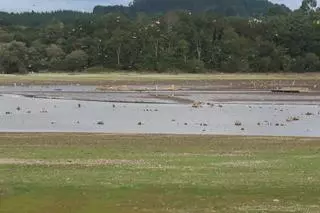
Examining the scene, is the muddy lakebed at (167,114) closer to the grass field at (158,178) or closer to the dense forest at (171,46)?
the grass field at (158,178)

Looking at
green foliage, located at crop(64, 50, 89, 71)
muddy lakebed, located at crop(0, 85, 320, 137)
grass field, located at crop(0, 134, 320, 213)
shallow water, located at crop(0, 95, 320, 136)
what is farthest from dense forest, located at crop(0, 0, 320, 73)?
grass field, located at crop(0, 134, 320, 213)

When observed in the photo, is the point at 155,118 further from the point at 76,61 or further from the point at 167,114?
the point at 76,61

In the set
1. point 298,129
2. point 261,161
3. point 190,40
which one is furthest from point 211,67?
point 261,161

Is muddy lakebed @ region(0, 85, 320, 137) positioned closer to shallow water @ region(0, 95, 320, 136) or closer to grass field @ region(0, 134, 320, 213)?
shallow water @ region(0, 95, 320, 136)

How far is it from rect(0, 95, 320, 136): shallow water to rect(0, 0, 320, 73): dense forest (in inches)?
2895

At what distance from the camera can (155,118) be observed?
48.1 meters

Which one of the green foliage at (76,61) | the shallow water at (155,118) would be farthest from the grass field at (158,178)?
the green foliage at (76,61)

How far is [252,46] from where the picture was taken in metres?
150

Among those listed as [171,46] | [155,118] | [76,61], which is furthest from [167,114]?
[171,46]

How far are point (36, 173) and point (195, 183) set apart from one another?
4322mm

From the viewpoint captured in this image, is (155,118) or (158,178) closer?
(158,178)

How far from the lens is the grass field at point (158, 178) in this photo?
44.0 ft

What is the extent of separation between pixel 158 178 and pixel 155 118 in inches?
1225

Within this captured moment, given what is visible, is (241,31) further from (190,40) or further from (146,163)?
(146,163)
